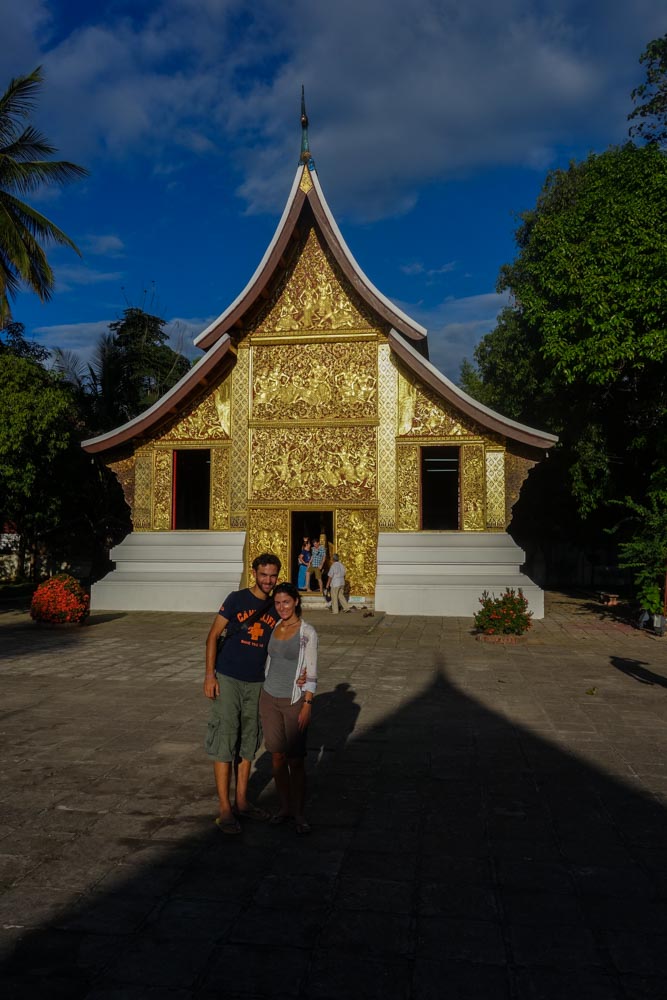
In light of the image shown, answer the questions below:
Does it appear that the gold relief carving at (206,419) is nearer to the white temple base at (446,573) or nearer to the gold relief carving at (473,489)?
the white temple base at (446,573)

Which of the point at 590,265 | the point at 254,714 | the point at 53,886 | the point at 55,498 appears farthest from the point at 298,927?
the point at 55,498

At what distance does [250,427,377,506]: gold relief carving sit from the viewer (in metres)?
18.0

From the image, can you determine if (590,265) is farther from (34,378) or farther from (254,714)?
(254,714)

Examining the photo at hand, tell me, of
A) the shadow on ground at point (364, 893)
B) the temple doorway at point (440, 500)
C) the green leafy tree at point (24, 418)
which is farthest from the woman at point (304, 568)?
the shadow on ground at point (364, 893)

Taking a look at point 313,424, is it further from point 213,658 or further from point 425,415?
point 213,658

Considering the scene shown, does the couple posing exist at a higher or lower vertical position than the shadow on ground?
higher

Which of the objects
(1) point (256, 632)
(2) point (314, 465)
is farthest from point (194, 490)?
(1) point (256, 632)

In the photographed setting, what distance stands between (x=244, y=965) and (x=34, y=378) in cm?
1640

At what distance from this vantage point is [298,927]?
3482mm

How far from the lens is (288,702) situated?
482 cm

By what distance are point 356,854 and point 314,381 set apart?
48.7 feet

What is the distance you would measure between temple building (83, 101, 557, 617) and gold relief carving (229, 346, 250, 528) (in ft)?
0.10

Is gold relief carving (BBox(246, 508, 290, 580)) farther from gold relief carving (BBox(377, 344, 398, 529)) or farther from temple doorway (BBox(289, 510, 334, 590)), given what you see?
temple doorway (BBox(289, 510, 334, 590))

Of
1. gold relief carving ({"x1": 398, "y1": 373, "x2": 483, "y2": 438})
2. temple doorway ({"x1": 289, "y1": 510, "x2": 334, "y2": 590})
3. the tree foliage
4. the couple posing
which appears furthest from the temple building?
the couple posing
